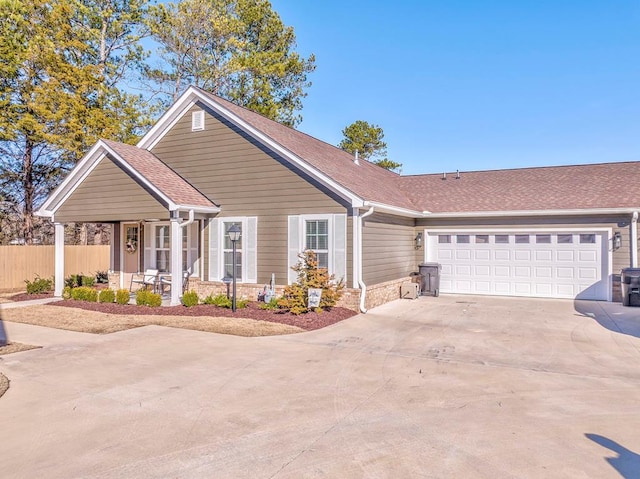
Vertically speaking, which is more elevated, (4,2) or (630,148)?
(4,2)

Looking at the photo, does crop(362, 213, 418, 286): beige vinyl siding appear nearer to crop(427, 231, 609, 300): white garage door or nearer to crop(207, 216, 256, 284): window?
crop(427, 231, 609, 300): white garage door

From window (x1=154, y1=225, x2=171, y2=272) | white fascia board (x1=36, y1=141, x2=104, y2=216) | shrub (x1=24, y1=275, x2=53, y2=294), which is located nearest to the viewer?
white fascia board (x1=36, y1=141, x2=104, y2=216)

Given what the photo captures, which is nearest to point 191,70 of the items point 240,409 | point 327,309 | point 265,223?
point 265,223

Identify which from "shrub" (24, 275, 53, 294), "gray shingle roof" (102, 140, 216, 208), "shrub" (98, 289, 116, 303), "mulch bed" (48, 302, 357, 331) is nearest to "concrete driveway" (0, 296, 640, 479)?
"mulch bed" (48, 302, 357, 331)

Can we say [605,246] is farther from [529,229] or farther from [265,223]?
[265,223]

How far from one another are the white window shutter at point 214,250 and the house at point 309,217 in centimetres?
4

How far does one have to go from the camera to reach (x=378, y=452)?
12.3 ft

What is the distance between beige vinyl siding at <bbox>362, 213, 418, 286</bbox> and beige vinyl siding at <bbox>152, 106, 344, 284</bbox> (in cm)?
138

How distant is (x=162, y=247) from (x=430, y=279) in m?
8.90

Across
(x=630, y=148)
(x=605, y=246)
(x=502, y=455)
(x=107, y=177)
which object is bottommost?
(x=502, y=455)

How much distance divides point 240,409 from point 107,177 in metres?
10.1

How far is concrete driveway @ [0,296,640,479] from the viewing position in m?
3.59

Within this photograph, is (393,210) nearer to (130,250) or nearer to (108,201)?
(108,201)

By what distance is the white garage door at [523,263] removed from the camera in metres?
13.0
